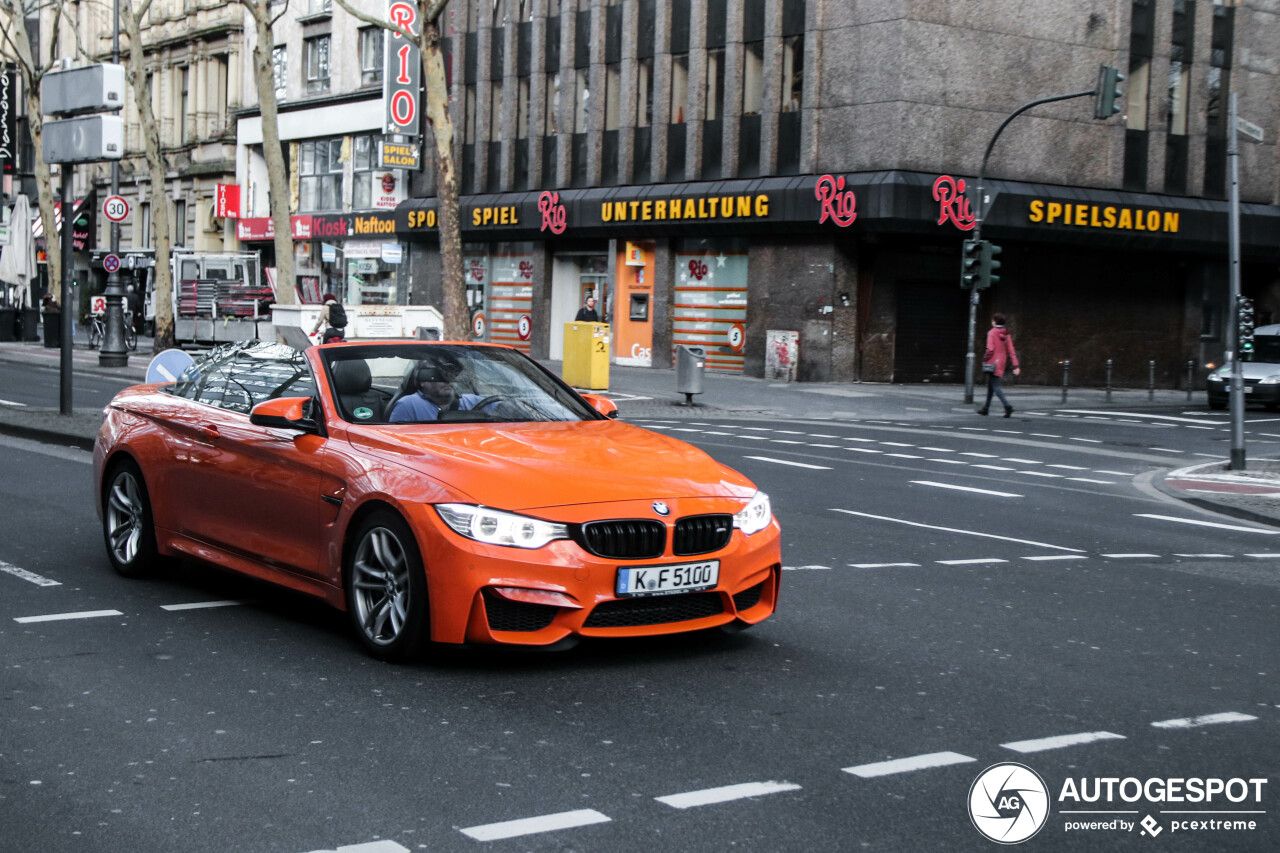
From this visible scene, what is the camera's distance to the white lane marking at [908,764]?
505cm

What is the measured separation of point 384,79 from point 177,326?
921 centimetres

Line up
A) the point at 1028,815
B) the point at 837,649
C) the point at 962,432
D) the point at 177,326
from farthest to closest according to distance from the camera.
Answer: the point at 177,326 → the point at 962,432 → the point at 837,649 → the point at 1028,815

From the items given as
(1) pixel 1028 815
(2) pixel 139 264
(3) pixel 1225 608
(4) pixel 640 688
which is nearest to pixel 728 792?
(1) pixel 1028 815

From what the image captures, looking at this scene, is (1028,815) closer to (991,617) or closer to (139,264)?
(991,617)

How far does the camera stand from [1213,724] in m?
5.85

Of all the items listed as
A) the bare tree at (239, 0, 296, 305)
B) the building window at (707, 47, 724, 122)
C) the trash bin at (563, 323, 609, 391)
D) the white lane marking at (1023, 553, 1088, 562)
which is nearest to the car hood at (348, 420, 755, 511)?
the white lane marking at (1023, 553, 1088, 562)

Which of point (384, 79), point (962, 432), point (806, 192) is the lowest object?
point (962, 432)

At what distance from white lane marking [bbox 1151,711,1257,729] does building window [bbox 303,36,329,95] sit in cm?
4638

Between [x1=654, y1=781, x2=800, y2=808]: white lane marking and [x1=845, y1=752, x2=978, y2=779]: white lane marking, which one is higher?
[x1=654, y1=781, x2=800, y2=808]: white lane marking

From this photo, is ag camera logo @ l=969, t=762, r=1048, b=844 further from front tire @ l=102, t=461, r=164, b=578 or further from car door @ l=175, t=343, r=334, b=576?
front tire @ l=102, t=461, r=164, b=578

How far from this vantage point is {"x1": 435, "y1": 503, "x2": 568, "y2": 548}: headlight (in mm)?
6109

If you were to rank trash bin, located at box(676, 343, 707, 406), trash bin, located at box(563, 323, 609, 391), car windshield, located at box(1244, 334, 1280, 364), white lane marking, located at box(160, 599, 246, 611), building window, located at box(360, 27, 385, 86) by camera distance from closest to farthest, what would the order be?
white lane marking, located at box(160, 599, 246, 611), trash bin, located at box(676, 343, 707, 406), trash bin, located at box(563, 323, 609, 391), car windshield, located at box(1244, 334, 1280, 364), building window, located at box(360, 27, 385, 86)

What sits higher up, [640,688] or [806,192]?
[806,192]

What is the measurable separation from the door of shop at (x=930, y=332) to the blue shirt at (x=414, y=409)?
28.8m
